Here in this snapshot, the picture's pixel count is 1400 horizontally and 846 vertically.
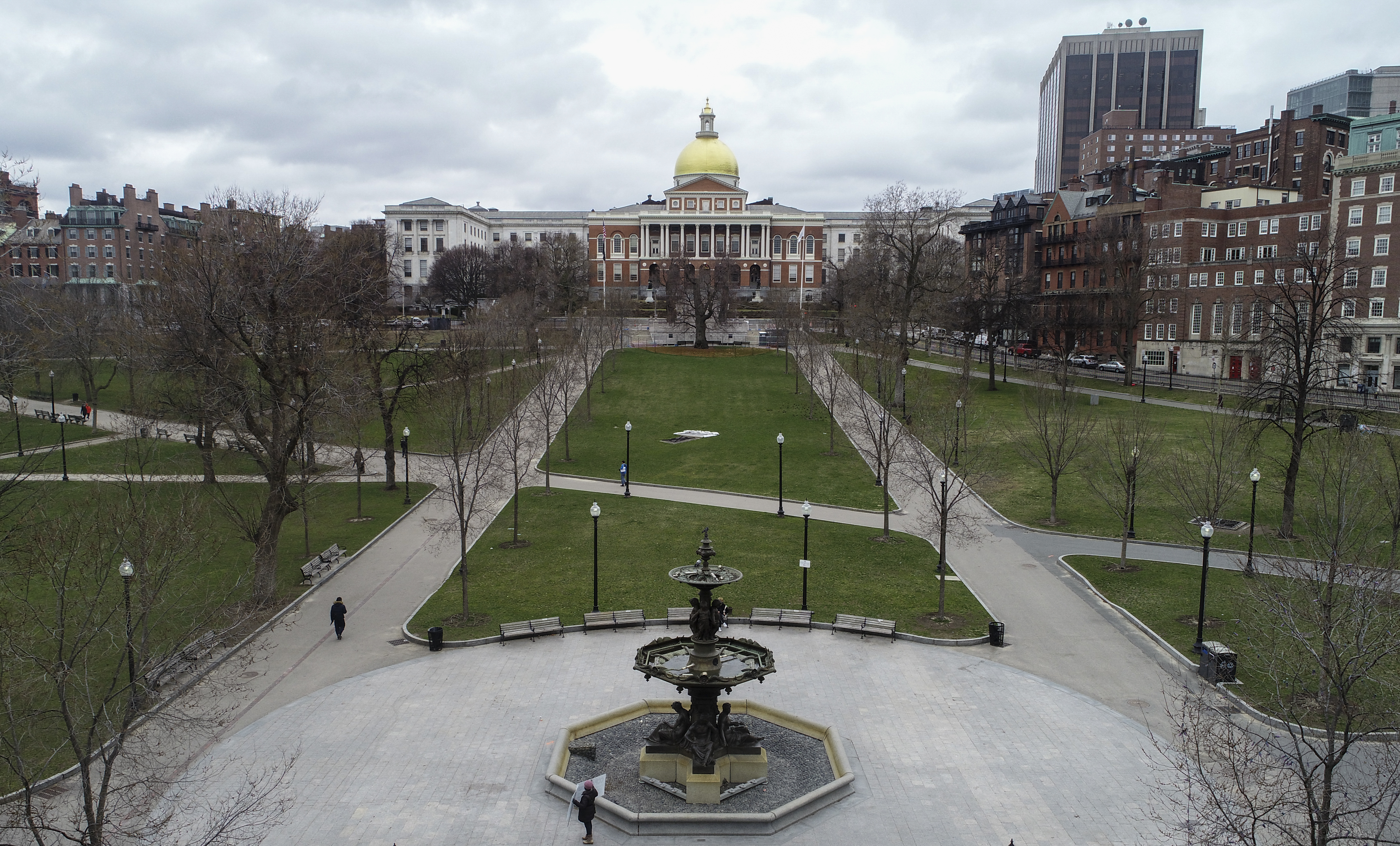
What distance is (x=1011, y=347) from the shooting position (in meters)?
81.0

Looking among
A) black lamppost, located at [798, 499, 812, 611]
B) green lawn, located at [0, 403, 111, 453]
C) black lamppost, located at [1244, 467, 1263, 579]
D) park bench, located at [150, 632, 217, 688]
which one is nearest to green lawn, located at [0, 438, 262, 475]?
green lawn, located at [0, 403, 111, 453]

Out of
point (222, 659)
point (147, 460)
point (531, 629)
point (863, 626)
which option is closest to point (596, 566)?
point (531, 629)

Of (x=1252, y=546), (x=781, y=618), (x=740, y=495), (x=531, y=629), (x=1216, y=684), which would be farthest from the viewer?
(x=740, y=495)

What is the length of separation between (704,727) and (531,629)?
8.16 meters

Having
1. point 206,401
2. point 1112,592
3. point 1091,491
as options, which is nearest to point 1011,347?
point 1091,491

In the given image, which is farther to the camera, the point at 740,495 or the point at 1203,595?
the point at 740,495

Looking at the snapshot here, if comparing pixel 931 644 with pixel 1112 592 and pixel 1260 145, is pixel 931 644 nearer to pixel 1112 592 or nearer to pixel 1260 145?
pixel 1112 592

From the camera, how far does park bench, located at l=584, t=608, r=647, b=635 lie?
2409 cm

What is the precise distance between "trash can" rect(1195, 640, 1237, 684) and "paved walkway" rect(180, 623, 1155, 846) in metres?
3.13

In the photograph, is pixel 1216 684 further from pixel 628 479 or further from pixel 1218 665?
pixel 628 479

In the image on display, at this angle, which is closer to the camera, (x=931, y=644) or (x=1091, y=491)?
(x=931, y=644)

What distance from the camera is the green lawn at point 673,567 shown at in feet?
83.5

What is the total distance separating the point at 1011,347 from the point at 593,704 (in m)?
69.1

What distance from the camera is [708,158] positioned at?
12362 centimetres
